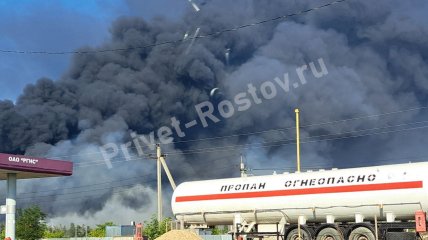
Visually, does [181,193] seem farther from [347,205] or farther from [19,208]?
[19,208]

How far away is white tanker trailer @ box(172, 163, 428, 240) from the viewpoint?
2659 centimetres

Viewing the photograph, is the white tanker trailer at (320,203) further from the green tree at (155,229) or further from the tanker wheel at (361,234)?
the green tree at (155,229)

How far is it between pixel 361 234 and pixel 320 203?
2.26 metres

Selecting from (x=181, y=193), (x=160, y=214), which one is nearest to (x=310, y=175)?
(x=181, y=193)

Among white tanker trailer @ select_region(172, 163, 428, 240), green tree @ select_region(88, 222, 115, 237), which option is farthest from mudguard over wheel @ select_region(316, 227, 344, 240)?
green tree @ select_region(88, 222, 115, 237)

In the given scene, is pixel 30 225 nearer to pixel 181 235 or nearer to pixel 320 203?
pixel 181 235

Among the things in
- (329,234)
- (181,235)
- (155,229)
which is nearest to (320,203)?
(329,234)

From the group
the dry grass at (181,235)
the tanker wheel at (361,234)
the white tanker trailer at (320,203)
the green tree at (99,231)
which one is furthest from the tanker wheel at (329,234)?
the green tree at (99,231)

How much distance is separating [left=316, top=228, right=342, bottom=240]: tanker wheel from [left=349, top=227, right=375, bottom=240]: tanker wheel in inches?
20.6

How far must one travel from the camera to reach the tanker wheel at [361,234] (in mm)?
27484

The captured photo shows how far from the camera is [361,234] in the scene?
1097 inches

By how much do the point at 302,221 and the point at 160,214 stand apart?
24.9 metres

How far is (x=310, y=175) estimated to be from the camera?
29.8 meters

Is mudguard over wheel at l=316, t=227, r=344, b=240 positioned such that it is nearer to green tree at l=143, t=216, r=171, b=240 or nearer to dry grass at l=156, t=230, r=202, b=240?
dry grass at l=156, t=230, r=202, b=240
